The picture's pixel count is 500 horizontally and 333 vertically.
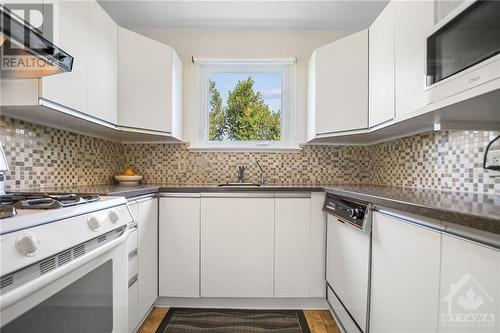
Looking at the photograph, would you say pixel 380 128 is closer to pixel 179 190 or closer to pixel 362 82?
pixel 362 82

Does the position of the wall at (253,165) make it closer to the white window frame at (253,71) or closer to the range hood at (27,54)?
the white window frame at (253,71)

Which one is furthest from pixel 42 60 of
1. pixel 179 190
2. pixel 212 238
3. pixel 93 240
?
pixel 212 238

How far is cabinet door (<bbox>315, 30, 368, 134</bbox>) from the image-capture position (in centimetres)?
201

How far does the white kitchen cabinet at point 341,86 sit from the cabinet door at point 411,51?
48 centimetres

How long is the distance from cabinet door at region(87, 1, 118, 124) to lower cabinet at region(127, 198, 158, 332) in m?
0.66

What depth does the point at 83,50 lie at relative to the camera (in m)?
1.56

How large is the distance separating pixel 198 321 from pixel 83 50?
72.6 inches

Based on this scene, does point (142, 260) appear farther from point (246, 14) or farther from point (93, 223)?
point (246, 14)

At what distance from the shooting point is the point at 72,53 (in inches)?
57.7

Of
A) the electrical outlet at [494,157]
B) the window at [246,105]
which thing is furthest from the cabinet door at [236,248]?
the electrical outlet at [494,157]

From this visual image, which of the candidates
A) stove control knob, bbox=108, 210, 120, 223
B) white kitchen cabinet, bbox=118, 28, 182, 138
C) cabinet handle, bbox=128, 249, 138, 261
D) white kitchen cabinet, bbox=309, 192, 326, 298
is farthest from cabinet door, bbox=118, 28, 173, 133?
white kitchen cabinet, bbox=309, 192, 326, 298

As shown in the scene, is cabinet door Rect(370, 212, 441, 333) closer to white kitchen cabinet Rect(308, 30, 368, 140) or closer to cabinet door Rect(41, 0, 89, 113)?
white kitchen cabinet Rect(308, 30, 368, 140)

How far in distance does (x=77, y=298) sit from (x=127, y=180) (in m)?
1.51

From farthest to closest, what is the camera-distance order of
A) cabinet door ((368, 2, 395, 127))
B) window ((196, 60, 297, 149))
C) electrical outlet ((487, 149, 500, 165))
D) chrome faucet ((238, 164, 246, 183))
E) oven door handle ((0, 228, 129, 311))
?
window ((196, 60, 297, 149))
chrome faucet ((238, 164, 246, 183))
cabinet door ((368, 2, 395, 127))
electrical outlet ((487, 149, 500, 165))
oven door handle ((0, 228, 129, 311))
